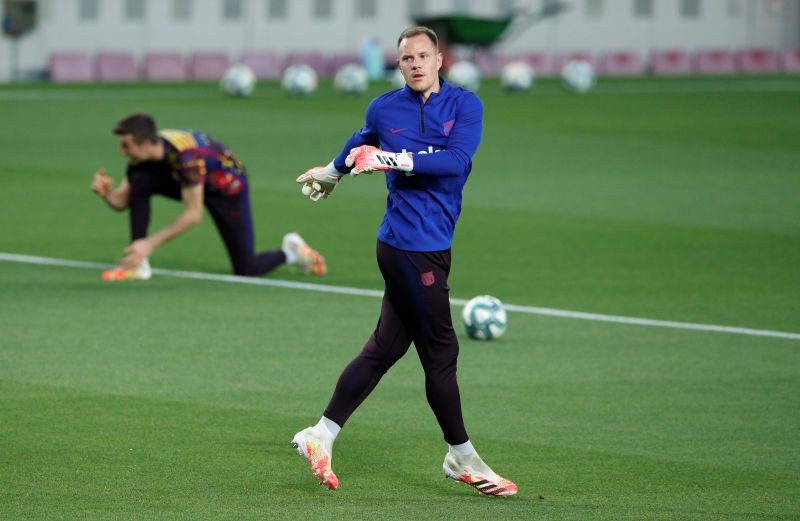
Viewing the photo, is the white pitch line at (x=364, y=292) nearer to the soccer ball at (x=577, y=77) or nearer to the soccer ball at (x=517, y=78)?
the soccer ball at (x=517, y=78)

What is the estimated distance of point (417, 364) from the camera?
1171cm

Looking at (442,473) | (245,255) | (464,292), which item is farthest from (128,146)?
(442,473)

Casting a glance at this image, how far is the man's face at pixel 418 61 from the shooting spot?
311 inches

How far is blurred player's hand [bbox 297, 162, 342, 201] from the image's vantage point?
835 centimetres

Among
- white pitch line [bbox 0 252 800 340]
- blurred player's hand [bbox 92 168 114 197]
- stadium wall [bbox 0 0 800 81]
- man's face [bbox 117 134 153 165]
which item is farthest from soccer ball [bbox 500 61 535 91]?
blurred player's hand [bbox 92 168 114 197]

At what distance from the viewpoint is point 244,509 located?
775cm

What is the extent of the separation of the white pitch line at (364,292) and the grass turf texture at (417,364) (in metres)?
0.27

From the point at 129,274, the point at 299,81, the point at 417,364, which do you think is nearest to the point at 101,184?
the point at 129,274

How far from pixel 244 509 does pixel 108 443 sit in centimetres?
163

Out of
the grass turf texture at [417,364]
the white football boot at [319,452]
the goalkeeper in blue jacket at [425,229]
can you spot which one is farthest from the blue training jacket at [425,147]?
the grass turf texture at [417,364]

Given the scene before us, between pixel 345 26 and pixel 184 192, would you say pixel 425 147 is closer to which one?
pixel 184 192

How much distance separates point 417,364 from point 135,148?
441cm

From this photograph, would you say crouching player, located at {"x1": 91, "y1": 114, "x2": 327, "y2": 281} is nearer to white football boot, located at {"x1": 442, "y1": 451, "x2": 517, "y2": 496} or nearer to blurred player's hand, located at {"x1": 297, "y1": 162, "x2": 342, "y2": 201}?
blurred player's hand, located at {"x1": 297, "y1": 162, "x2": 342, "y2": 201}

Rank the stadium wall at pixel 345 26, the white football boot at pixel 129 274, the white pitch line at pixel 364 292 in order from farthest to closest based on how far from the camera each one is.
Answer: the stadium wall at pixel 345 26 < the white football boot at pixel 129 274 < the white pitch line at pixel 364 292
